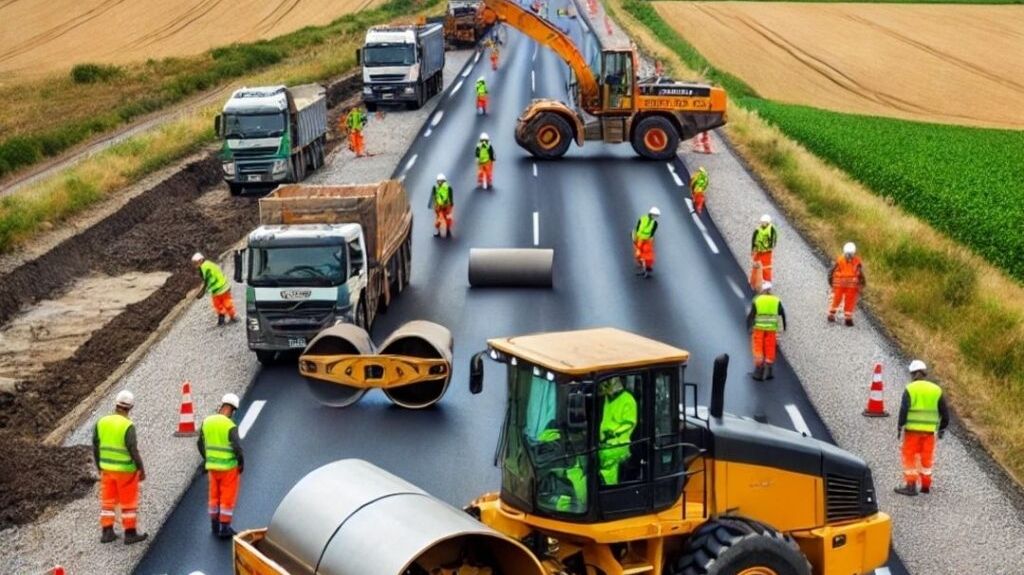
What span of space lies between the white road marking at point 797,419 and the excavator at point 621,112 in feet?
66.4

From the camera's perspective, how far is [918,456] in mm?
16719

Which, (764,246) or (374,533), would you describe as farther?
(764,246)

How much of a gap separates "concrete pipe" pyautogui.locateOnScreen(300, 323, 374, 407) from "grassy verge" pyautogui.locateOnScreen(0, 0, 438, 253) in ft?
→ 41.4

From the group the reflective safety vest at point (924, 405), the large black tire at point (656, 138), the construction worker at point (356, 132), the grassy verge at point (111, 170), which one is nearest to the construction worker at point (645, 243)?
the reflective safety vest at point (924, 405)

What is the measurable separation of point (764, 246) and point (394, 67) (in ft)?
82.0

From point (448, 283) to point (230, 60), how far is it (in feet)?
136

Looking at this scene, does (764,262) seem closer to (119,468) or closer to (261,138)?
(119,468)

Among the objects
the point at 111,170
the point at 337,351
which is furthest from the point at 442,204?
the point at 111,170

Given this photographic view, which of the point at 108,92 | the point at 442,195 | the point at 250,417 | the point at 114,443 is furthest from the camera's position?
the point at 108,92

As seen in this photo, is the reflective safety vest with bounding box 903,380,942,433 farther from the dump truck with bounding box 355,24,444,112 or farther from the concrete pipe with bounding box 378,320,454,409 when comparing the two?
the dump truck with bounding box 355,24,444,112

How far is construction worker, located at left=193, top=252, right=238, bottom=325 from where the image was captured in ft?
A: 81.3

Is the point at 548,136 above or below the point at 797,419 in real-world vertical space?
above

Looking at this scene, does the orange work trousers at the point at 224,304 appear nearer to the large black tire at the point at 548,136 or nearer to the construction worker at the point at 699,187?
the construction worker at the point at 699,187

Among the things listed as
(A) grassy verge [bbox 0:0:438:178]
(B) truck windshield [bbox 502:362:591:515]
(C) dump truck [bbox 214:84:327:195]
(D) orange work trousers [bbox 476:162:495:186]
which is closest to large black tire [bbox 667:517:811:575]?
(B) truck windshield [bbox 502:362:591:515]
